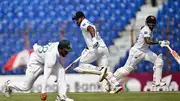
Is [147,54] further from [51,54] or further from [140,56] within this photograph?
[51,54]

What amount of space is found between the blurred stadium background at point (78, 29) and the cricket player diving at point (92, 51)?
484 cm

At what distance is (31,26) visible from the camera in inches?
956

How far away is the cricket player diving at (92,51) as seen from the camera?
15.2m

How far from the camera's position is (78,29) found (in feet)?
74.6

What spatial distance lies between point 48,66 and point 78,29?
1093 cm

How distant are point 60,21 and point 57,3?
1.72 metres

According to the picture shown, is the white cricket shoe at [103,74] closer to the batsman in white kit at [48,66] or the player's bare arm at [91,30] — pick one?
the player's bare arm at [91,30]

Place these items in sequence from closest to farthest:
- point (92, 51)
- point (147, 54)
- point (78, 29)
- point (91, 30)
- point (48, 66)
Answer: point (48, 66) < point (91, 30) < point (92, 51) < point (147, 54) < point (78, 29)

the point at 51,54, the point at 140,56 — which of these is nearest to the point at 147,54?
the point at 140,56

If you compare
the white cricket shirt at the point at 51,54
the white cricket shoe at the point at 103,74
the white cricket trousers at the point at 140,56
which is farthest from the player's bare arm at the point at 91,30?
the white cricket shirt at the point at 51,54

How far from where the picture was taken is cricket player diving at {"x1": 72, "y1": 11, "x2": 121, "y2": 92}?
15.2 meters

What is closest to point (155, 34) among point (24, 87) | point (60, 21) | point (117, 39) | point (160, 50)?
point (160, 50)

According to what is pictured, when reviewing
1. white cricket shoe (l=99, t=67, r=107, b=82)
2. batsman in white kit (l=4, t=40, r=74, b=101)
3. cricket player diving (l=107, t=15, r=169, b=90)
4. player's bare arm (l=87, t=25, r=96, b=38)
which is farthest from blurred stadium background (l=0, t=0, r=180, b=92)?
batsman in white kit (l=4, t=40, r=74, b=101)

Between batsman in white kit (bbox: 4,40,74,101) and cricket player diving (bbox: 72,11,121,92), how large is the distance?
2.63 metres
